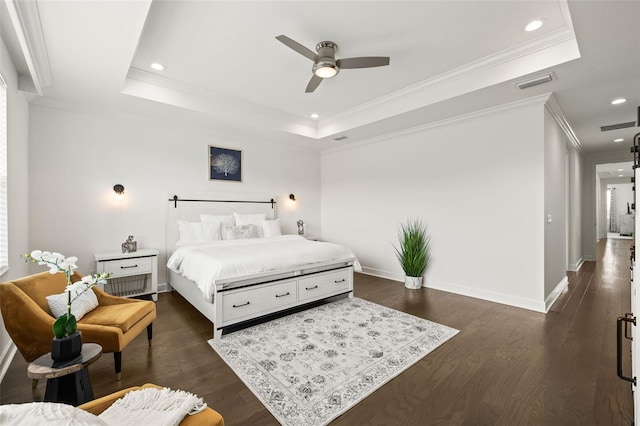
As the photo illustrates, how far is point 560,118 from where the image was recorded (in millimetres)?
4270

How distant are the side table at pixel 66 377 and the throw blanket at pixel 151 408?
668 millimetres

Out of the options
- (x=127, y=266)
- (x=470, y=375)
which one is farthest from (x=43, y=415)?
(x=127, y=266)

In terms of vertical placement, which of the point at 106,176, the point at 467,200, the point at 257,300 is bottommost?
the point at 257,300

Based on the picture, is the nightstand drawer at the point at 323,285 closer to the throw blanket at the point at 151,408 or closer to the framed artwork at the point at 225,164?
the throw blanket at the point at 151,408

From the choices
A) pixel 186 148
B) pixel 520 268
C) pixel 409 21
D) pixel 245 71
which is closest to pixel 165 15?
pixel 245 71

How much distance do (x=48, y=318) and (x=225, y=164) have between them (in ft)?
12.1

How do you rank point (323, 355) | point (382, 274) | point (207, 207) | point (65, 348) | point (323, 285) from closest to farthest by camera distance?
point (65, 348) → point (323, 355) → point (323, 285) → point (207, 207) → point (382, 274)

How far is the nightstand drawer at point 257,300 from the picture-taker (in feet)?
9.75

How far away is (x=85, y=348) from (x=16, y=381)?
3.30ft

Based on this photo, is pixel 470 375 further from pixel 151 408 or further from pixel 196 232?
pixel 196 232

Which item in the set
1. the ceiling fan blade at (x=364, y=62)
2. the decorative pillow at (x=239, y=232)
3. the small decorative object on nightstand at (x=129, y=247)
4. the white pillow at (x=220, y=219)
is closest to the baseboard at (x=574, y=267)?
the ceiling fan blade at (x=364, y=62)

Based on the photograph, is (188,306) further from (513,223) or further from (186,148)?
(513,223)

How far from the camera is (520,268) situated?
12.6ft

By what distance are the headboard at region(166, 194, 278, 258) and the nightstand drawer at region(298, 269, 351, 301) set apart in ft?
7.71
